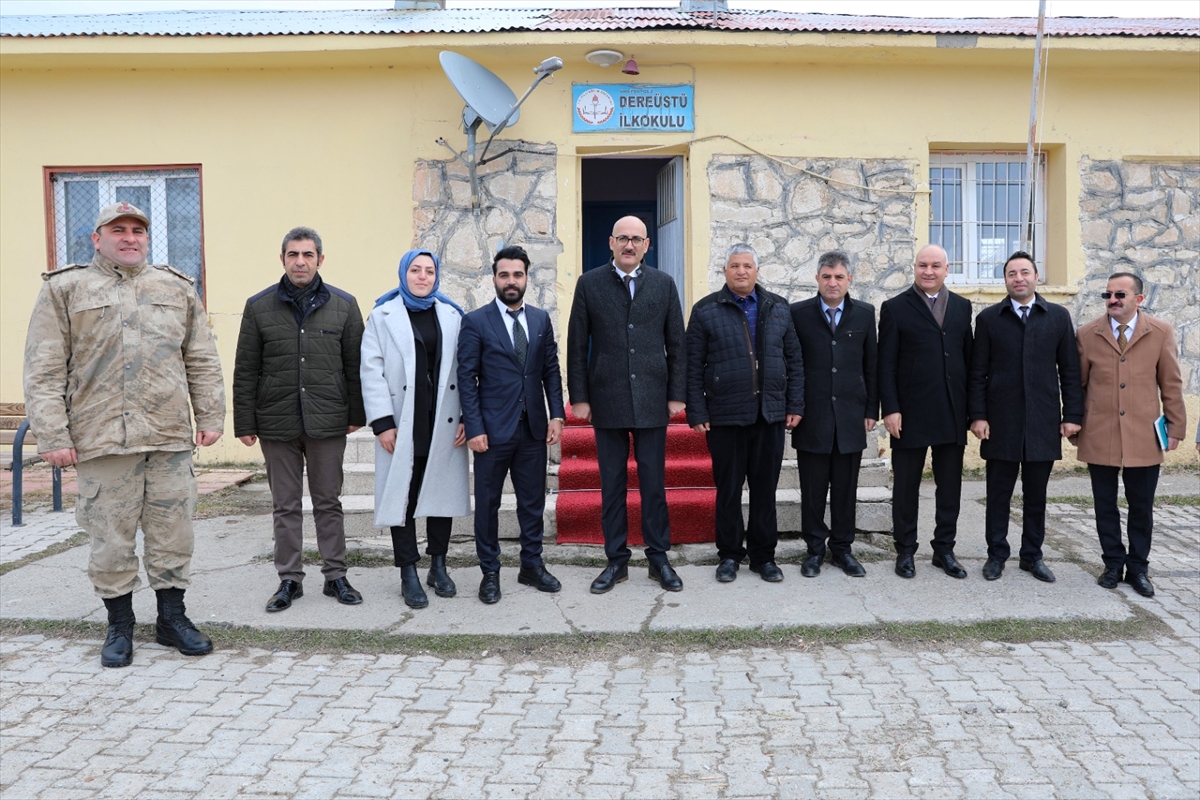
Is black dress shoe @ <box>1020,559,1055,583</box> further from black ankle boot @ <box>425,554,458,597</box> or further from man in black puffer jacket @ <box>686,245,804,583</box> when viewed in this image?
black ankle boot @ <box>425,554,458,597</box>

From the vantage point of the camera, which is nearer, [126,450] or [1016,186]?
[126,450]

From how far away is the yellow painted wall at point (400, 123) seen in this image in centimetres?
840

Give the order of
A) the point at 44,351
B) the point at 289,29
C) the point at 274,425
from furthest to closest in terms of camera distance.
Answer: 1. the point at 289,29
2. the point at 274,425
3. the point at 44,351

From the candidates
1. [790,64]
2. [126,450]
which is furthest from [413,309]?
[790,64]

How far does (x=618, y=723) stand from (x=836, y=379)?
8.54ft

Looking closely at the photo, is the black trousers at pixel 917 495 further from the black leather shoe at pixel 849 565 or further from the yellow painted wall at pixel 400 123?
the yellow painted wall at pixel 400 123

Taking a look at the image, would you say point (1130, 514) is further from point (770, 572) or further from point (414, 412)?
point (414, 412)

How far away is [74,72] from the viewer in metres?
8.55

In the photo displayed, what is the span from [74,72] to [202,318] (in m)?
5.57

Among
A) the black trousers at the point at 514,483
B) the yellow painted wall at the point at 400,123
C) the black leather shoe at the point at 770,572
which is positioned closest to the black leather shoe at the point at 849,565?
the black leather shoe at the point at 770,572

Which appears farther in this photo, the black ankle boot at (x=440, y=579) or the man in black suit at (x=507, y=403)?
the black ankle boot at (x=440, y=579)

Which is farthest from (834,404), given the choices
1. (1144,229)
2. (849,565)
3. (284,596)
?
(1144,229)

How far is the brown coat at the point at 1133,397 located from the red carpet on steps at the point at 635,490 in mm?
2348

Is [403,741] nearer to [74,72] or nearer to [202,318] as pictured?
[202,318]
